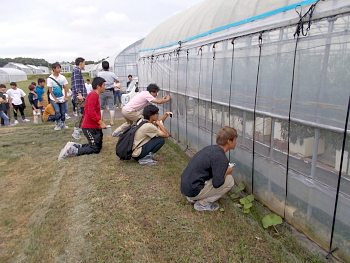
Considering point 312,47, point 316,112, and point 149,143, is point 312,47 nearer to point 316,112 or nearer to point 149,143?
point 316,112

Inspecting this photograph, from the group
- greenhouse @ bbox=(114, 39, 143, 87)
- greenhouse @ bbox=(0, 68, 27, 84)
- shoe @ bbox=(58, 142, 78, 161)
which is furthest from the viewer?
greenhouse @ bbox=(0, 68, 27, 84)

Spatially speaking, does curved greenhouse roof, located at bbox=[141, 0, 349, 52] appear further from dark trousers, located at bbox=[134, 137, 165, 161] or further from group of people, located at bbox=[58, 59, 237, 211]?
dark trousers, located at bbox=[134, 137, 165, 161]

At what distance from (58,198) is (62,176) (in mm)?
844

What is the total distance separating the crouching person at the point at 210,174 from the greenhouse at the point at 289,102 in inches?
Result: 20.4

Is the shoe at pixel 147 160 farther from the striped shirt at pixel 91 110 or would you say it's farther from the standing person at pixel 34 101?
the standing person at pixel 34 101

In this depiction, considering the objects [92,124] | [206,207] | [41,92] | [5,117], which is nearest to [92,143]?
[92,124]

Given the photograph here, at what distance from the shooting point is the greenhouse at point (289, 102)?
7.45ft

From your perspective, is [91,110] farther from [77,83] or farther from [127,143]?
[77,83]

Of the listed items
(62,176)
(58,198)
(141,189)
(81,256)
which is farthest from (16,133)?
(81,256)

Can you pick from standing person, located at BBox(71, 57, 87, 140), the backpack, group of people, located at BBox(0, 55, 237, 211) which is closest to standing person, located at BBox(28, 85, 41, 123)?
group of people, located at BBox(0, 55, 237, 211)

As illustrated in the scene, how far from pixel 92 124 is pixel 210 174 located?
3107 mm

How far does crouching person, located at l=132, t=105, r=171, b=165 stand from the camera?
4648 mm

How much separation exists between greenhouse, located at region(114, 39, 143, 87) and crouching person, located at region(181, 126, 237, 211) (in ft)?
61.2

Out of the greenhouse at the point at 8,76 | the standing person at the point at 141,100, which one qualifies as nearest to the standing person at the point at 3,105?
the standing person at the point at 141,100
